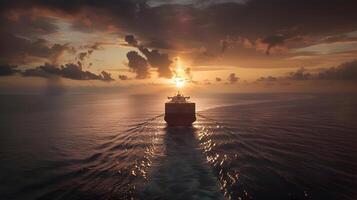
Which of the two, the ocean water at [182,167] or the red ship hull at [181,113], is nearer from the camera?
the ocean water at [182,167]

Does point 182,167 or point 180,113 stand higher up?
point 180,113

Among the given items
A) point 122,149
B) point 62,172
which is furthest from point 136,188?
point 122,149

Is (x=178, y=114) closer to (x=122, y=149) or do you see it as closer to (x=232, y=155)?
(x=122, y=149)

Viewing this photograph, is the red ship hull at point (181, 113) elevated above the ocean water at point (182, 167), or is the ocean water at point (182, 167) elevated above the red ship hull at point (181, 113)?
the red ship hull at point (181, 113)

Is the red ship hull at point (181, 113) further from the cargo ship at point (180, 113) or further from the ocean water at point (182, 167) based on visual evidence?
the ocean water at point (182, 167)

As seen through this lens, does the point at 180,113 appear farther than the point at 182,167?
Yes

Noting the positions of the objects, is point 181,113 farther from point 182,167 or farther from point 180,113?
point 182,167

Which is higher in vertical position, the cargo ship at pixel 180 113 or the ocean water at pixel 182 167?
the cargo ship at pixel 180 113

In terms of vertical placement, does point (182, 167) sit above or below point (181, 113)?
below

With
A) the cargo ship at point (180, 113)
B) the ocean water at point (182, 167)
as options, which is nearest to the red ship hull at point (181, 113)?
the cargo ship at point (180, 113)

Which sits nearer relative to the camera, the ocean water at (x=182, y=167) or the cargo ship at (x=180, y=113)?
the ocean water at (x=182, y=167)

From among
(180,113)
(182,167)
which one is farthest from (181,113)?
(182,167)
